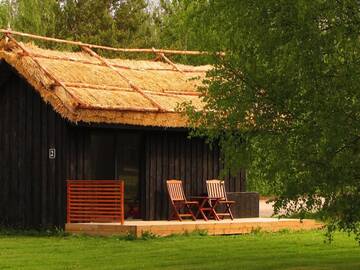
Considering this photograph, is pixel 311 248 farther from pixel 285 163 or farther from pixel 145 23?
pixel 145 23

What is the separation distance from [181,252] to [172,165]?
695cm

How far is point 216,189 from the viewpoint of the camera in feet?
84.7

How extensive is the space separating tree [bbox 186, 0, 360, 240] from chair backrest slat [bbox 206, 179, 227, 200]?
10.2 metres

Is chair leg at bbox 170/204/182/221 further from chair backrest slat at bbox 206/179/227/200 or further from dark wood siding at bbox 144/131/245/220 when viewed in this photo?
chair backrest slat at bbox 206/179/227/200

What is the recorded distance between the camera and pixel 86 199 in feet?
77.0

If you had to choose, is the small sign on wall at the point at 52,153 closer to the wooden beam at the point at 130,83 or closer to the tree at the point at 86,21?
the wooden beam at the point at 130,83

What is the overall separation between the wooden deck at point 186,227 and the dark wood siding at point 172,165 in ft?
2.67

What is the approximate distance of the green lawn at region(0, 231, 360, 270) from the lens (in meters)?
16.6

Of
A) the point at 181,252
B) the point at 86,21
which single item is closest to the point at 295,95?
the point at 181,252

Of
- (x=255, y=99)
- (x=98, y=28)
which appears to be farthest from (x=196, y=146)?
(x=98, y=28)

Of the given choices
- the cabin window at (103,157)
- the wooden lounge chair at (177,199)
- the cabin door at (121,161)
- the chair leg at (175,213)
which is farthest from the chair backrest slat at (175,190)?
the cabin window at (103,157)

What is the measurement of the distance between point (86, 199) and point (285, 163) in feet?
32.8

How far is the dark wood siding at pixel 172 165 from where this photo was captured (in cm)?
2511

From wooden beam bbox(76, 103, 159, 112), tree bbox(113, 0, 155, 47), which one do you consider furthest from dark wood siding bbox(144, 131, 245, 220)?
tree bbox(113, 0, 155, 47)
